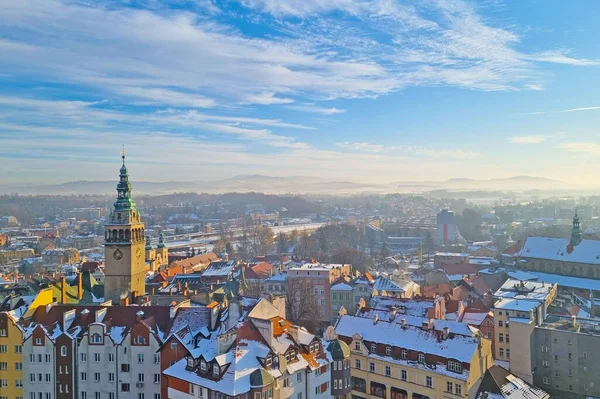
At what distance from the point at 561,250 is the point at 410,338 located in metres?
60.1

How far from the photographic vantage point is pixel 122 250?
194 ft

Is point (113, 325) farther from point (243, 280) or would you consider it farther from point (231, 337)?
point (243, 280)

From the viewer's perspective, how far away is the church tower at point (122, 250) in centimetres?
5903

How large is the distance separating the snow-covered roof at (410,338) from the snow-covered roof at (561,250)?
187 ft

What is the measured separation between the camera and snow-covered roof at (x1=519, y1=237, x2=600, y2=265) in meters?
87.1

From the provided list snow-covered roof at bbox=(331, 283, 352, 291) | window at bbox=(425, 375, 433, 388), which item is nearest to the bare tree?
snow-covered roof at bbox=(331, 283, 352, 291)

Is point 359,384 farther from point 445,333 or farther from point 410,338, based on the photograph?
point 445,333

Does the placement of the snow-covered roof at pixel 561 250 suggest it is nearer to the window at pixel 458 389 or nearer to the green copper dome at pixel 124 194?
the window at pixel 458 389

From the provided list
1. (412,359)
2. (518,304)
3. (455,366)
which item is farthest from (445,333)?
(518,304)

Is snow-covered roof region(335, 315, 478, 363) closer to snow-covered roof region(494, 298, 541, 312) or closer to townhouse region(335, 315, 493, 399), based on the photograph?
townhouse region(335, 315, 493, 399)

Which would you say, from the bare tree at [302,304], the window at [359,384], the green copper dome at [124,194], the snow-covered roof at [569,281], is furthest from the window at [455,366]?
the snow-covered roof at [569,281]

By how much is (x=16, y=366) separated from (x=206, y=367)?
19.0 meters

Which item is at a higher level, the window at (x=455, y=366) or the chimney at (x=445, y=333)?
the chimney at (x=445, y=333)

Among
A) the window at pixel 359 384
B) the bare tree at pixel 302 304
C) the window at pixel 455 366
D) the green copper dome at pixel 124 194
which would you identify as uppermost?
the green copper dome at pixel 124 194
